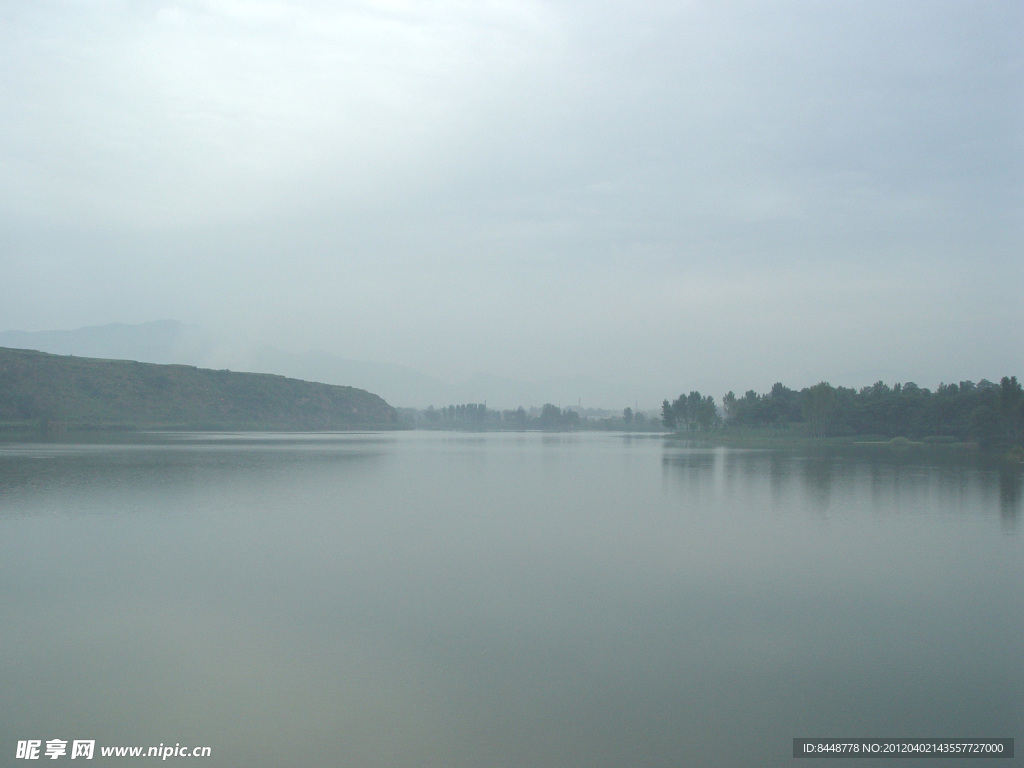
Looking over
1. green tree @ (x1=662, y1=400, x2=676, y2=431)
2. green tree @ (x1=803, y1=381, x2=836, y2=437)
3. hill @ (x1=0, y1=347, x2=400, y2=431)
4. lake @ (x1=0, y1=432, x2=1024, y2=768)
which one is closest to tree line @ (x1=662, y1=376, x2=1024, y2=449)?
green tree @ (x1=803, y1=381, x2=836, y2=437)

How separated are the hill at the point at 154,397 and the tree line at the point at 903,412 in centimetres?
7651

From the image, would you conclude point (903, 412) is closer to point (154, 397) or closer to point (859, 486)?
point (859, 486)

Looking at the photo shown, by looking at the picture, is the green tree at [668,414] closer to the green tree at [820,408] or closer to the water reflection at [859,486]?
the green tree at [820,408]

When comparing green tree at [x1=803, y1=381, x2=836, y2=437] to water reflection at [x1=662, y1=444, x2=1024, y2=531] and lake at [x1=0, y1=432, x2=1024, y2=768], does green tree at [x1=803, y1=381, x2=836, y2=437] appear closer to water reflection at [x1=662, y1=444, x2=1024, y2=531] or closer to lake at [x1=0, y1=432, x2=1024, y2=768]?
water reflection at [x1=662, y1=444, x2=1024, y2=531]

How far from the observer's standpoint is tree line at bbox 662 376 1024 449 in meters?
58.6

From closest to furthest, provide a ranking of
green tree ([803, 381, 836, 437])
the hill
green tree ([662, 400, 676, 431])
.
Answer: green tree ([803, 381, 836, 437]), the hill, green tree ([662, 400, 676, 431])

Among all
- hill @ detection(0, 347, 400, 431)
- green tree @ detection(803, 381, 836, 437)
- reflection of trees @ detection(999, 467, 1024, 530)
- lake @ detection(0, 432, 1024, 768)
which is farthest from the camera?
hill @ detection(0, 347, 400, 431)

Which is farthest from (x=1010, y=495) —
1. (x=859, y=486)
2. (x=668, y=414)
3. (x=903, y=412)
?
(x=668, y=414)

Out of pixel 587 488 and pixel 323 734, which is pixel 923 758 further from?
pixel 587 488

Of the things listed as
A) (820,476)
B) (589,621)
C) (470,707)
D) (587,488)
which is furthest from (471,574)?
(820,476)

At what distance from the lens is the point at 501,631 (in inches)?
396

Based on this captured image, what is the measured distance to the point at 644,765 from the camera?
6.55 m

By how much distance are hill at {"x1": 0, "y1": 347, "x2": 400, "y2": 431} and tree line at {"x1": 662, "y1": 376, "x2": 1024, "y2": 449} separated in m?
76.5

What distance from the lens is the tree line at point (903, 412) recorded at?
58.6 m
